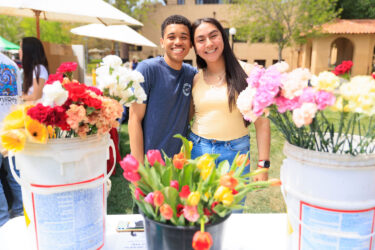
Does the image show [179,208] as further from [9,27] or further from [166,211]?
[9,27]

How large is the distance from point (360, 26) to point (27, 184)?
21069mm

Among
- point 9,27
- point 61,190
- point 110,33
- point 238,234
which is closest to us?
point 61,190

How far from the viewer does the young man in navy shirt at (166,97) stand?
217cm

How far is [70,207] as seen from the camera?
3.29 feet

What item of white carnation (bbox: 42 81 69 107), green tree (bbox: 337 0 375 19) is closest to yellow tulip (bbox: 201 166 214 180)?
white carnation (bbox: 42 81 69 107)

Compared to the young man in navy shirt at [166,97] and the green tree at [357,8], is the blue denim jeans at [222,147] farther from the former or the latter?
the green tree at [357,8]

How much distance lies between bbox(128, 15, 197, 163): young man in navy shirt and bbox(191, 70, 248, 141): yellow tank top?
207 mm

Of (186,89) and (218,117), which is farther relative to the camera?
(186,89)

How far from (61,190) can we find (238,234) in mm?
706

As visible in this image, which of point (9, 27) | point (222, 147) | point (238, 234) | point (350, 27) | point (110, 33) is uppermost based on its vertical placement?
point (9, 27)

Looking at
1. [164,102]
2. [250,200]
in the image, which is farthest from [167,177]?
[250,200]

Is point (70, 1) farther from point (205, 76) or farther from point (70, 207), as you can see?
point (70, 207)

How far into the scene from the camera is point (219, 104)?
199cm

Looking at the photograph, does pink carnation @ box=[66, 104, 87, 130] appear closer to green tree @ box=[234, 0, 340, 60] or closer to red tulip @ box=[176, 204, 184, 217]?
red tulip @ box=[176, 204, 184, 217]
